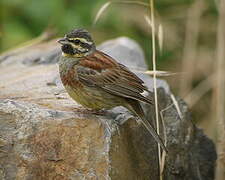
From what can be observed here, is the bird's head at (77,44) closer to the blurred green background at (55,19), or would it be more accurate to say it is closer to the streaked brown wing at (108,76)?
the streaked brown wing at (108,76)

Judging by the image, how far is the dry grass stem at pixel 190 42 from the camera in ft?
22.1

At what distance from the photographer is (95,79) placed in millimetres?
4691

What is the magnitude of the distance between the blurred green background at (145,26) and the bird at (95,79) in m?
1.47

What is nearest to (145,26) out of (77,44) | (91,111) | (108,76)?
(77,44)

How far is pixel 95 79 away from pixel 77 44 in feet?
0.95

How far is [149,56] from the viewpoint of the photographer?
8016 millimetres

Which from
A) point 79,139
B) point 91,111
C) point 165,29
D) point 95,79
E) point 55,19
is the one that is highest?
point 55,19

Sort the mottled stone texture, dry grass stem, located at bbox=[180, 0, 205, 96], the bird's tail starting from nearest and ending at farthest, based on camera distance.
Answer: the mottled stone texture → the bird's tail → dry grass stem, located at bbox=[180, 0, 205, 96]

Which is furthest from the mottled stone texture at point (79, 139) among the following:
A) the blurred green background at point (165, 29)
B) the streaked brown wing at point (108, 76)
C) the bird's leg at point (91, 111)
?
the blurred green background at point (165, 29)

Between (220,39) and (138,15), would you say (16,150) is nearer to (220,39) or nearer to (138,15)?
(220,39)

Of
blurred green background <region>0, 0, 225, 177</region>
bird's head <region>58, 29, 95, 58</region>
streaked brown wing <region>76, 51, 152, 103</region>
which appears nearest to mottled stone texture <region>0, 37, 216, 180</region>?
streaked brown wing <region>76, 51, 152, 103</region>

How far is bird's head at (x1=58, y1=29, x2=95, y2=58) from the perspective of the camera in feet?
15.6

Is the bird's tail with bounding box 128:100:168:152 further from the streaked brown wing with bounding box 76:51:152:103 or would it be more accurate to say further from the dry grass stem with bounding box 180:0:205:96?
the dry grass stem with bounding box 180:0:205:96

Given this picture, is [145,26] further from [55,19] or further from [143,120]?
[143,120]
